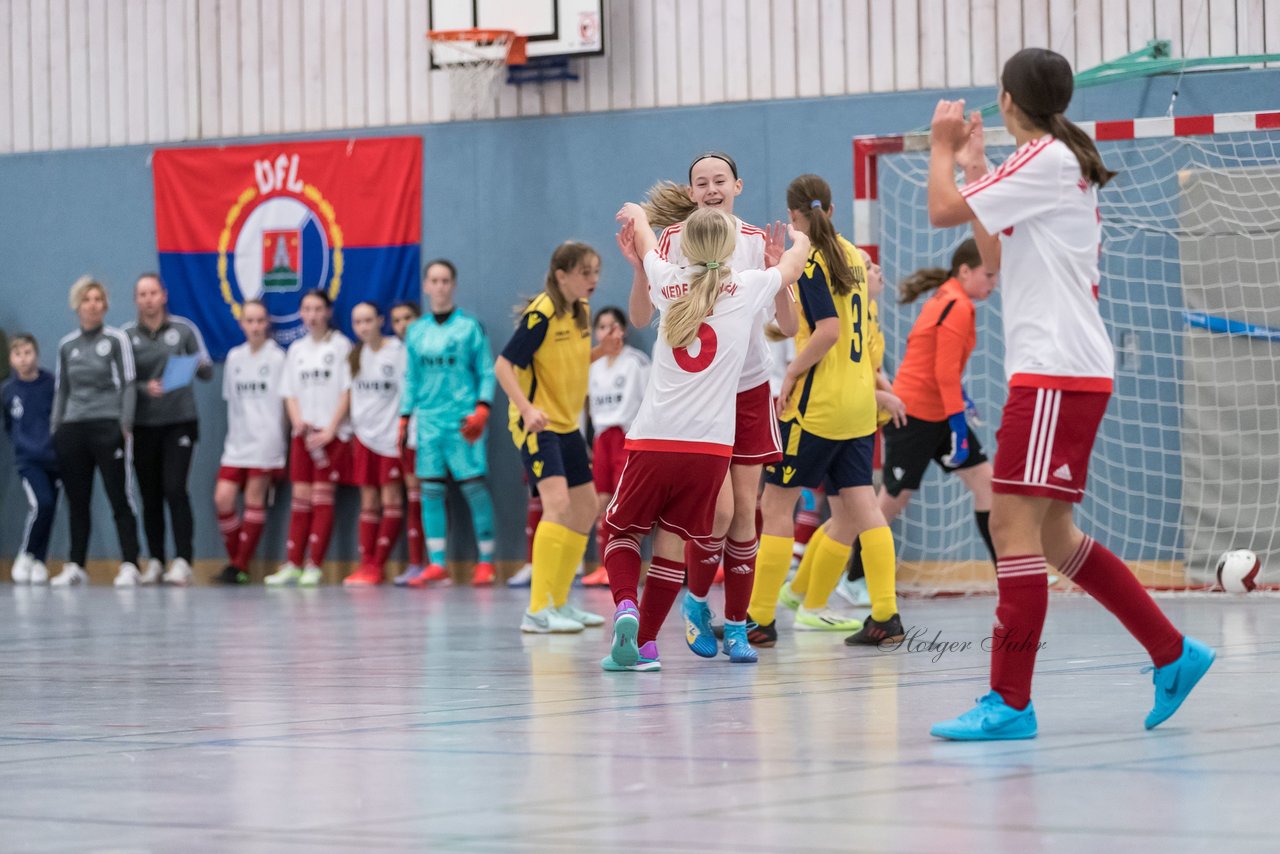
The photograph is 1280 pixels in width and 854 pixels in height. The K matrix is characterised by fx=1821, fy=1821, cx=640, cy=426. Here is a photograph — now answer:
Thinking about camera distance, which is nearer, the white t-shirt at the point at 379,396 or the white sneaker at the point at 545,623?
the white sneaker at the point at 545,623

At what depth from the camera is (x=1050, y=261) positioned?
14.5 feet

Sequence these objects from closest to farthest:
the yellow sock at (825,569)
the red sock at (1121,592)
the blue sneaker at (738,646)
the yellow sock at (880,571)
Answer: the red sock at (1121,592)
the blue sneaker at (738,646)
the yellow sock at (880,571)
the yellow sock at (825,569)

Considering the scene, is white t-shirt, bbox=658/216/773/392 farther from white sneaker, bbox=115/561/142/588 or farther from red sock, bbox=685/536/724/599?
white sneaker, bbox=115/561/142/588

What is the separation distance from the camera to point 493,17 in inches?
508

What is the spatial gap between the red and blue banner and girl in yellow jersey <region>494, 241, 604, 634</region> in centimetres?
599

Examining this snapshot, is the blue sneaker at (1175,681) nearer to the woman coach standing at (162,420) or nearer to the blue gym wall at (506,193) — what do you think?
the blue gym wall at (506,193)

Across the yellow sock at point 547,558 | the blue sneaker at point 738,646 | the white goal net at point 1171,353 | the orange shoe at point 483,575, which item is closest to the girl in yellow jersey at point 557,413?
the yellow sock at point 547,558

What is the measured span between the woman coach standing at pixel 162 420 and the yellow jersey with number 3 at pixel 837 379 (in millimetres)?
7731

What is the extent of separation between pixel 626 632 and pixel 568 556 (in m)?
1.90

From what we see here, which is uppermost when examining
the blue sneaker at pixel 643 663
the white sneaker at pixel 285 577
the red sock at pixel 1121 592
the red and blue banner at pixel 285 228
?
the red and blue banner at pixel 285 228

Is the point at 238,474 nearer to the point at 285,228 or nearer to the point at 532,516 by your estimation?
the point at 285,228

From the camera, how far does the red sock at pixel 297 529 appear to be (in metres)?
13.9

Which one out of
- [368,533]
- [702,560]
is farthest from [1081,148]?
[368,533]

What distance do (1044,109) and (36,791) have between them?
9.24 feet
